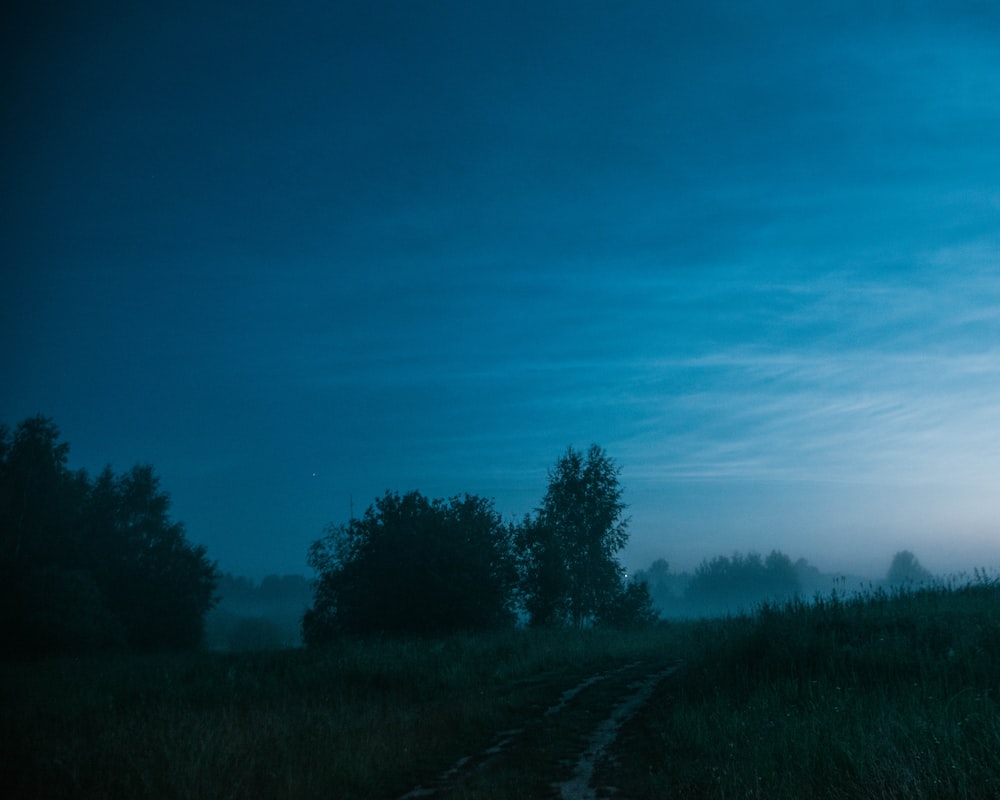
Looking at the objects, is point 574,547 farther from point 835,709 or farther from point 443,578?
point 835,709

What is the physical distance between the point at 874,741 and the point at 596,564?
5137 centimetres

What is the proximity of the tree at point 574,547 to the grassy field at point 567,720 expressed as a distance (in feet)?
89.4

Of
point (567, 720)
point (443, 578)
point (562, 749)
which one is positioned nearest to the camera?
point (562, 749)

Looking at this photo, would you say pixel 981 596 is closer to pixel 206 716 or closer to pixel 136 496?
pixel 206 716

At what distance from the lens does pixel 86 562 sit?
5375cm

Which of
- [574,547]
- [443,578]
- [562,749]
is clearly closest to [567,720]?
[562,749]

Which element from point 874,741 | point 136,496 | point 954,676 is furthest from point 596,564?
point 874,741

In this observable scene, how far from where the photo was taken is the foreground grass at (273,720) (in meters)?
10.1

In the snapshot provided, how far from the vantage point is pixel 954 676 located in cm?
1441

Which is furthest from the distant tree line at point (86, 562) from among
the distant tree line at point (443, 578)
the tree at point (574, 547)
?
the tree at point (574, 547)

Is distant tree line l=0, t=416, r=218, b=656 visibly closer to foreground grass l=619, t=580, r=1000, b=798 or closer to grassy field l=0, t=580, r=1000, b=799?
grassy field l=0, t=580, r=1000, b=799

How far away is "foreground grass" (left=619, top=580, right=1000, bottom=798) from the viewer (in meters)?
9.27

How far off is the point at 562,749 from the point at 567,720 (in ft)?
8.80

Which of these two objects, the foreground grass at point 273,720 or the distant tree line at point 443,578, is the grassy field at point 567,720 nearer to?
the foreground grass at point 273,720
